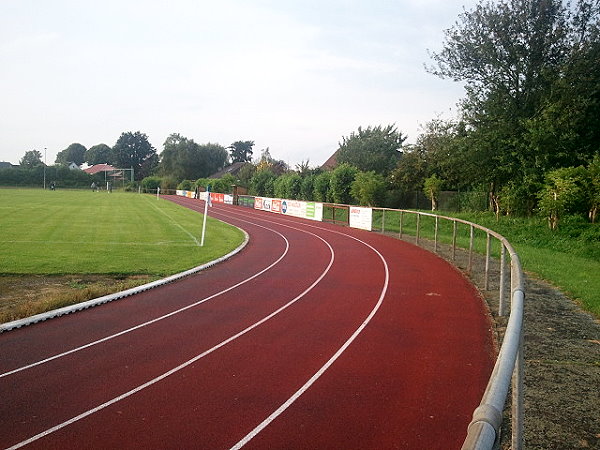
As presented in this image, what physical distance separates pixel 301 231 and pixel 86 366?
1941cm

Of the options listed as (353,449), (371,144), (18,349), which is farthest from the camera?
(371,144)

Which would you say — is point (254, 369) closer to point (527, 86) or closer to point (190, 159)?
point (527, 86)

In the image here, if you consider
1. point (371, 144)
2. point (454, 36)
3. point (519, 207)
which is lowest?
point (519, 207)

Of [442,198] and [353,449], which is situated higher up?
[442,198]

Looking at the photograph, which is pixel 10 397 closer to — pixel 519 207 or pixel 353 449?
pixel 353 449

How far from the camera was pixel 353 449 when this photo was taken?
4.52 meters

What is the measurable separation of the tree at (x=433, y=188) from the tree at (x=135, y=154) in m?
108

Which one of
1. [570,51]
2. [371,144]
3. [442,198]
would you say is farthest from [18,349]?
[371,144]

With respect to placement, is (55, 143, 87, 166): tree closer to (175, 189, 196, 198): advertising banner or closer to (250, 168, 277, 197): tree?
(175, 189, 196, 198): advertising banner

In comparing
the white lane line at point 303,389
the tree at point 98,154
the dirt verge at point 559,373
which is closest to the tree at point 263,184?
the dirt verge at point 559,373

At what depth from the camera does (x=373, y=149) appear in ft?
179

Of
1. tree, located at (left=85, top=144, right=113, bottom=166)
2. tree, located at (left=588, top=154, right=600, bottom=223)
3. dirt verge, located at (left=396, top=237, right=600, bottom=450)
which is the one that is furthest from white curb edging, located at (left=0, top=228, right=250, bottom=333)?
tree, located at (left=85, top=144, right=113, bottom=166)

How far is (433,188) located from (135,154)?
11820 centimetres

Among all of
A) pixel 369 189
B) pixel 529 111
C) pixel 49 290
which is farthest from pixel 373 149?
pixel 49 290
